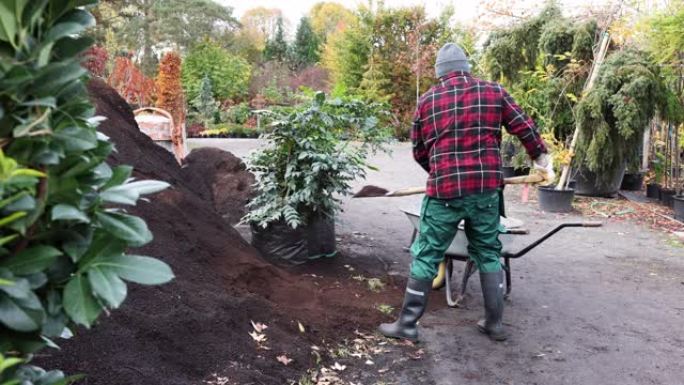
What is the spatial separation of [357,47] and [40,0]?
22384 mm

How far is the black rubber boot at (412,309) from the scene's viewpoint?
316 cm

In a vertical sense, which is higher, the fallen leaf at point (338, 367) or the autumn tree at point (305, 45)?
the autumn tree at point (305, 45)

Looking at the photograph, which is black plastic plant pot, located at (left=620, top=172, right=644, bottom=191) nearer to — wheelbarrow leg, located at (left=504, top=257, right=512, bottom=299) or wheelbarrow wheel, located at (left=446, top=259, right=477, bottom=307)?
wheelbarrow leg, located at (left=504, top=257, right=512, bottom=299)

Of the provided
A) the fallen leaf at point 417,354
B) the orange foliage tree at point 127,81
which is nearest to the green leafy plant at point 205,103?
the orange foliage tree at point 127,81

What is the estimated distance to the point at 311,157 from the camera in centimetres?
430

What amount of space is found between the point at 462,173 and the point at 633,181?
25.5 ft

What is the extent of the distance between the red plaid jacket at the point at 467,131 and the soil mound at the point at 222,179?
2.93 m

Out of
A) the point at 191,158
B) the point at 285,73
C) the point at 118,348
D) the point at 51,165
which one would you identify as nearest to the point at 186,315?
the point at 118,348

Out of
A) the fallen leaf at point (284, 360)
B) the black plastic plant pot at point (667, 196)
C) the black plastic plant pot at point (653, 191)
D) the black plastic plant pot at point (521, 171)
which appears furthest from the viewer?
the black plastic plant pot at point (521, 171)

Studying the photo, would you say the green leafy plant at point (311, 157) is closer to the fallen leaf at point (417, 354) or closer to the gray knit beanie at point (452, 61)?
the gray knit beanie at point (452, 61)

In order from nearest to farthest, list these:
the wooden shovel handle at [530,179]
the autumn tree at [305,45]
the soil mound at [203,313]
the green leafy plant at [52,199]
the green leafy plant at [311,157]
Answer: the green leafy plant at [52,199] → the soil mound at [203,313] → the wooden shovel handle at [530,179] → the green leafy plant at [311,157] → the autumn tree at [305,45]

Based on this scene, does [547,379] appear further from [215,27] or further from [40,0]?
[215,27]

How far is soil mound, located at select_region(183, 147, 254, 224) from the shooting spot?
5.93 m

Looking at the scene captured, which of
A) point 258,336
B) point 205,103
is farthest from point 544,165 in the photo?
point 205,103
